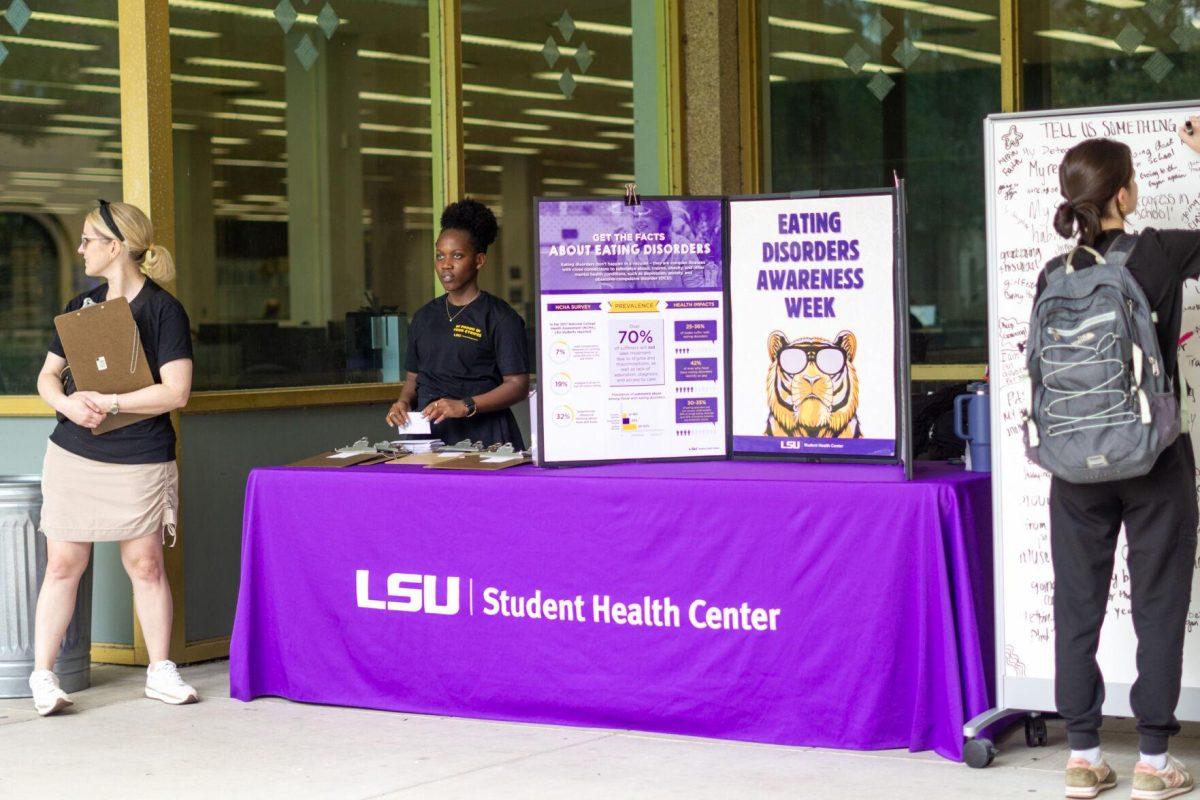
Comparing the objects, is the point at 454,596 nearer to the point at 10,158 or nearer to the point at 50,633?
the point at 50,633

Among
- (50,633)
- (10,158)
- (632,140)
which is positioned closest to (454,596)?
(50,633)

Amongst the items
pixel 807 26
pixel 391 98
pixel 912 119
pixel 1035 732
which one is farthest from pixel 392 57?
pixel 1035 732

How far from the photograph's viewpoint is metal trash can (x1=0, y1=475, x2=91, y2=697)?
19.7 ft

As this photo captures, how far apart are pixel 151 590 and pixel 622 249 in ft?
6.74

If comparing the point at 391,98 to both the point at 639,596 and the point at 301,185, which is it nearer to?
the point at 301,185

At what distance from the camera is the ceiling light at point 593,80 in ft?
27.9

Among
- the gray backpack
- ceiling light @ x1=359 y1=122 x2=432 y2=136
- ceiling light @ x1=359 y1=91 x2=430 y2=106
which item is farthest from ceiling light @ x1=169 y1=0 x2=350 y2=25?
the gray backpack

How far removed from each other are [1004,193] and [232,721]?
2.96 metres

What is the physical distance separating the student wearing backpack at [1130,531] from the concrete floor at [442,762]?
0.23m

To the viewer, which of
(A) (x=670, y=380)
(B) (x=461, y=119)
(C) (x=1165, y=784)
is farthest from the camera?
(B) (x=461, y=119)

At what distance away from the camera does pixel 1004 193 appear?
467 cm

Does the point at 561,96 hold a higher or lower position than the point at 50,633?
higher

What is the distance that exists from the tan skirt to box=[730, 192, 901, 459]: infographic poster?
2.04m

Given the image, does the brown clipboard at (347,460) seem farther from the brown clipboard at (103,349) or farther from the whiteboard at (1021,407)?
the whiteboard at (1021,407)
